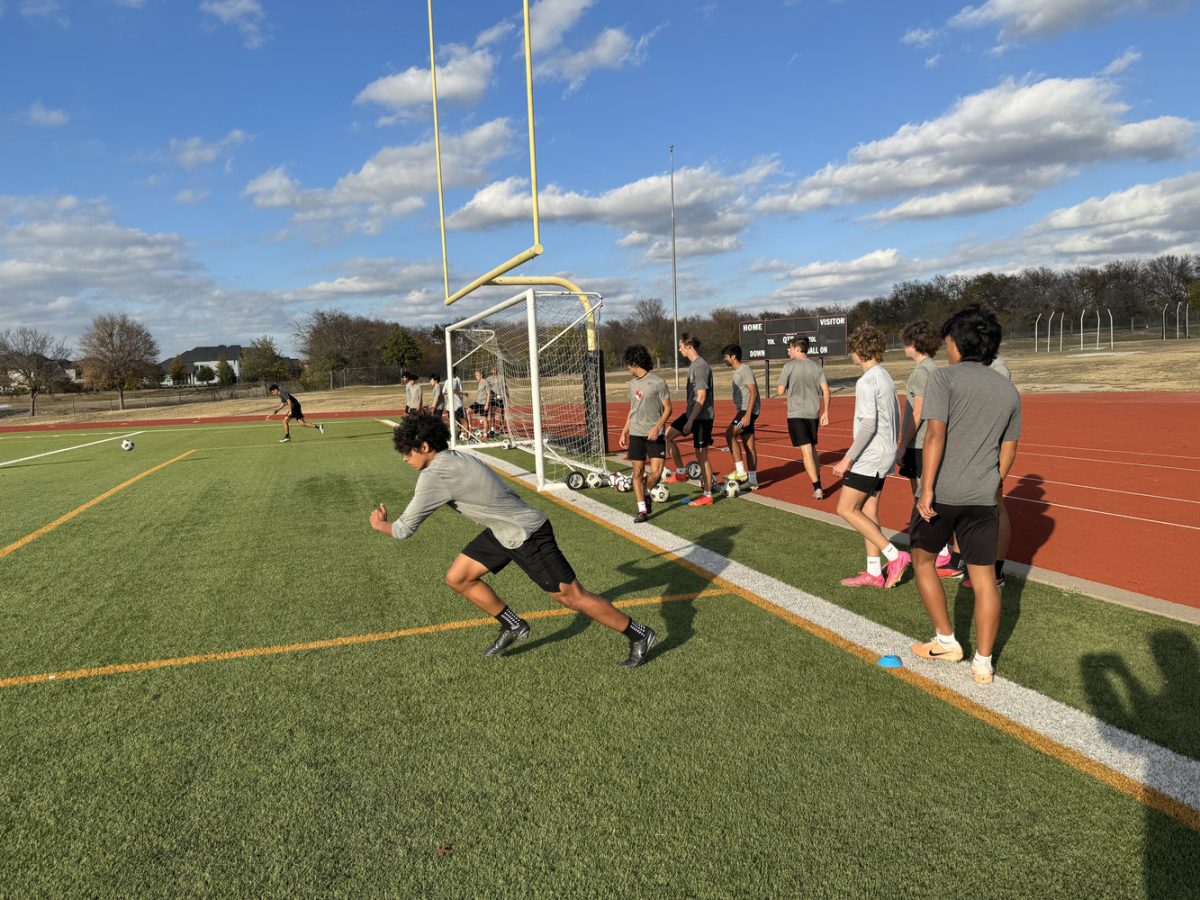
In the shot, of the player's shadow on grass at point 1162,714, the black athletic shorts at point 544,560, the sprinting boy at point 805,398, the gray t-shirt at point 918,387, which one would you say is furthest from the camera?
the sprinting boy at point 805,398

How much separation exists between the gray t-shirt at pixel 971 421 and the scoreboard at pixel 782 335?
72.0ft

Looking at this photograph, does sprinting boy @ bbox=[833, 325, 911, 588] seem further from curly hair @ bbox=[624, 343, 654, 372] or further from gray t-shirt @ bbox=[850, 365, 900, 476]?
curly hair @ bbox=[624, 343, 654, 372]

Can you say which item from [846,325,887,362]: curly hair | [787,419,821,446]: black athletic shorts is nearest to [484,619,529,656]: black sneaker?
[846,325,887,362]: curly hair

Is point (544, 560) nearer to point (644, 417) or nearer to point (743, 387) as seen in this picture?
point (644, 417)

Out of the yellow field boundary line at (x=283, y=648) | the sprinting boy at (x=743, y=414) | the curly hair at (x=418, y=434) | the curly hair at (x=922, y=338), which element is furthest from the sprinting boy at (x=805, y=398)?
the curly hair at (x=418, y=434)

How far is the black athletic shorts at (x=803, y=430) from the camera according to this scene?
8938 millimetres

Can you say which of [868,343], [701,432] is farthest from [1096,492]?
[868,343]

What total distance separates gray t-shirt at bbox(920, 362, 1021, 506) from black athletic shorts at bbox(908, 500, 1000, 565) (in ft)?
0.15

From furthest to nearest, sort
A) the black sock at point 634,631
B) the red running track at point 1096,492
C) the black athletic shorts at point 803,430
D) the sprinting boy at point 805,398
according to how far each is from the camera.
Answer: the black athletic shorts at point 803,430
the sprinting boy at point 805,398
the red running track at point 1096,492
the black sock at point 634,631

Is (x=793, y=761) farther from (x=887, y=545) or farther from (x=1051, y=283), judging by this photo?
(x=1051, y=283)

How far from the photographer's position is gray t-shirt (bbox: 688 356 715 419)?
870 centimetres

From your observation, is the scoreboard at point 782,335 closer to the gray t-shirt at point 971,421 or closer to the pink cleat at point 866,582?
the pink cleat at point 866,582

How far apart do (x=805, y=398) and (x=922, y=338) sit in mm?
3630

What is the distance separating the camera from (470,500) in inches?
155
